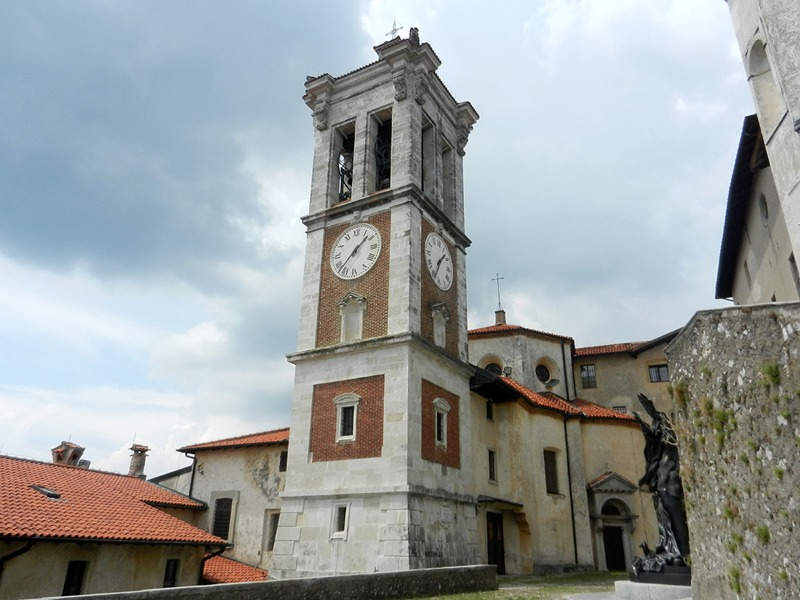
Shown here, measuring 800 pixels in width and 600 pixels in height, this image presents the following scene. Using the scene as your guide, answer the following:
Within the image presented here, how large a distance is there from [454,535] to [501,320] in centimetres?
2051

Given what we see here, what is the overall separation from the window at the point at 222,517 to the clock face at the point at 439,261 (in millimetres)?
12701

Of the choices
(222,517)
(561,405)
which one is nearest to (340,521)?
(222,517)

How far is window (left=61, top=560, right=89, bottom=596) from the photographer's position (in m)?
14.7

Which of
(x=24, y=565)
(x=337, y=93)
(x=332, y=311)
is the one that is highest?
(x=337, y=93)

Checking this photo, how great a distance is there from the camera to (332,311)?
67.5ft

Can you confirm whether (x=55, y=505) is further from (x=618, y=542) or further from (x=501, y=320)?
(x=501, y=320)

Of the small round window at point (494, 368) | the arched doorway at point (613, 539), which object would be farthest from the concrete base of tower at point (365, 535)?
the small round window at point (494, 368)

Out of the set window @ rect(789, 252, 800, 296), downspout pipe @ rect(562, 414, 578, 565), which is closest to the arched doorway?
downspout pipe @ rect(562, 414, 578, 565)

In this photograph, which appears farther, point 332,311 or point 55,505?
point 332,311

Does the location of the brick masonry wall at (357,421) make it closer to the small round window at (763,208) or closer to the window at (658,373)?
the small round window at (763,208)

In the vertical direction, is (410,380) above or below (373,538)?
above

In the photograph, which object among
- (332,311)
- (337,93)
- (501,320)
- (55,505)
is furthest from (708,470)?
(501,320)

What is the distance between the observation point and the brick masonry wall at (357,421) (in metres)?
17.7

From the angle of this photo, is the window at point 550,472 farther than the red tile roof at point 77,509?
Yes
